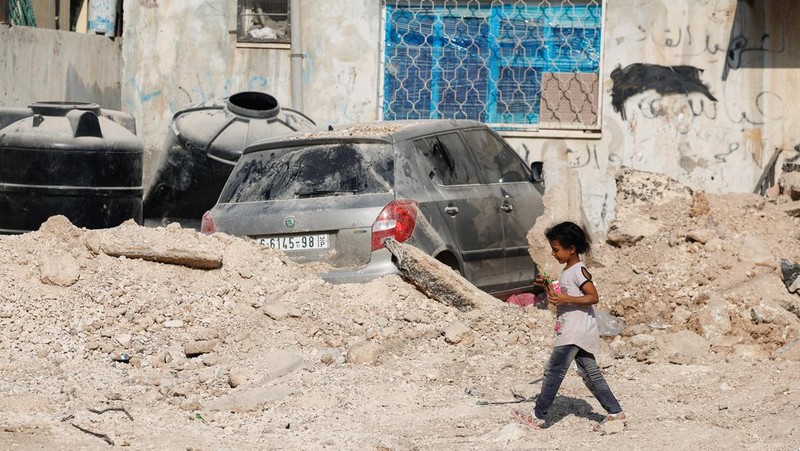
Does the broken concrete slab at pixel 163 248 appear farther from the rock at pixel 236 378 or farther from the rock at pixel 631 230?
the rock at pixel 631 230

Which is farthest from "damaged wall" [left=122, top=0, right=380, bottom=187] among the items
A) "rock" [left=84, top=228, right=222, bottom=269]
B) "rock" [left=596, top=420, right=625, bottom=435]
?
"rock" [left=596, top=420, right=625, bottom=435]

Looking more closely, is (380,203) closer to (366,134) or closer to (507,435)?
(366,134)

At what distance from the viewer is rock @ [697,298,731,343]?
7699mm

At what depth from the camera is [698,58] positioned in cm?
1306

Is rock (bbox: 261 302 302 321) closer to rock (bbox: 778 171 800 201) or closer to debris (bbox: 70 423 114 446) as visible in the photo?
debris (bbox: 70 423 114 446)

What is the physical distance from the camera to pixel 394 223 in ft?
26.6

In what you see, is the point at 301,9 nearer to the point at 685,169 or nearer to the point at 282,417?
the point at 685,169

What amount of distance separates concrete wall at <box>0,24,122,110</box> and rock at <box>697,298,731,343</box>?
27.5 feet

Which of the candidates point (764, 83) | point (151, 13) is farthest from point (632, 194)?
point (151, 13)

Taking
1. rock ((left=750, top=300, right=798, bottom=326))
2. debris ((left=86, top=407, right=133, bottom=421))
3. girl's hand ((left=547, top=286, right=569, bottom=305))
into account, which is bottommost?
debris ((left=86, top=407, right=133, bottom=421))

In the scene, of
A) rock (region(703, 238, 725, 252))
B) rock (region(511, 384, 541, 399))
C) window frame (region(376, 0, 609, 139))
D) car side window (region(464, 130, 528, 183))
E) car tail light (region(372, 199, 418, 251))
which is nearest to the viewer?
rock (region(511, 384, 541, 399))

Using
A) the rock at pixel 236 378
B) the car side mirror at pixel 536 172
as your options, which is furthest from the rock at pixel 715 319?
the rock at pixel 236 378

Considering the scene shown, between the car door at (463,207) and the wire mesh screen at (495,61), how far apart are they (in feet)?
14.2

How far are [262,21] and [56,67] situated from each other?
240 centimetres
